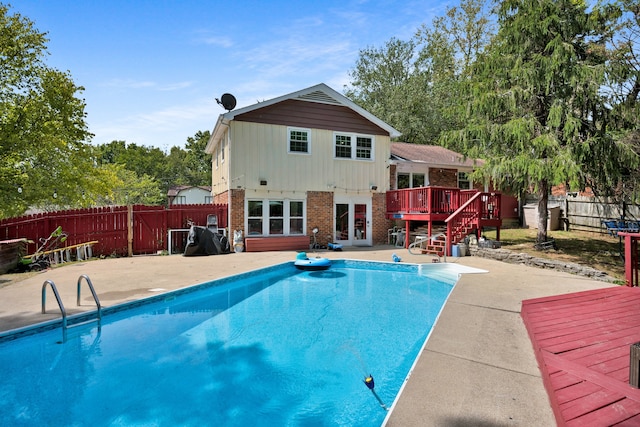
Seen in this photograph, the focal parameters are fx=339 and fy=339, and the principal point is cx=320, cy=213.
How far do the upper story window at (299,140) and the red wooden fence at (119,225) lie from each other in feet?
13.0

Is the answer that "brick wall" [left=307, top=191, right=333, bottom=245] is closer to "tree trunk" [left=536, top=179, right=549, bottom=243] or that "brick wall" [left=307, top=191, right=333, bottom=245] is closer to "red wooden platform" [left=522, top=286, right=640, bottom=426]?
"tree trunk" [left=536, top=179, right=549, bottom=243]

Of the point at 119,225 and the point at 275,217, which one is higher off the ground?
the point at 275,217

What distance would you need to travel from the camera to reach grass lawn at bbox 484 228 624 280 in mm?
10621

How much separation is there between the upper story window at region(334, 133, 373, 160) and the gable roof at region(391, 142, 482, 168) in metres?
2.05

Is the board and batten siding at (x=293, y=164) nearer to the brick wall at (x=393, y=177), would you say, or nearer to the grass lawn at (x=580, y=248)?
the brick wall at (x=393, y=177)

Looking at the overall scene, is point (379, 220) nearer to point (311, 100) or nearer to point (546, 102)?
point (311, 100)

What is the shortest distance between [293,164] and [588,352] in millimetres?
12530

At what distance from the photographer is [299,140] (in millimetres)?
15086

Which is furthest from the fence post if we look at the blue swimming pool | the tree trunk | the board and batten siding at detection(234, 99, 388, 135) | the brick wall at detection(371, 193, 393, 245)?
the tree trunk

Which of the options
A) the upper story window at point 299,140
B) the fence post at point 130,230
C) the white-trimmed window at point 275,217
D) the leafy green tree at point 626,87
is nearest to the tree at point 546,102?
the leafy green tree at point 626,87

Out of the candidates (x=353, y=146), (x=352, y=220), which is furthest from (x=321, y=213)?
(x=353, y=146)

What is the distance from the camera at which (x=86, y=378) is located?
4438 mm

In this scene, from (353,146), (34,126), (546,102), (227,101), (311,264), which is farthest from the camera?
(353,146)

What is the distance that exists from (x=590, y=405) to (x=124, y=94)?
17690 millimetres
